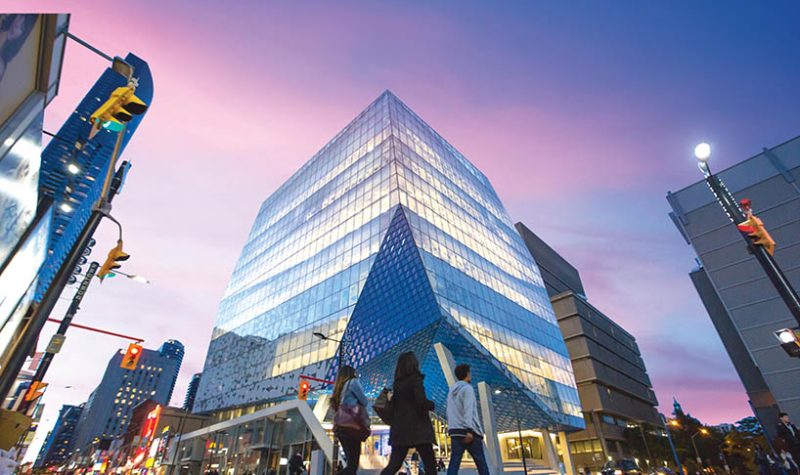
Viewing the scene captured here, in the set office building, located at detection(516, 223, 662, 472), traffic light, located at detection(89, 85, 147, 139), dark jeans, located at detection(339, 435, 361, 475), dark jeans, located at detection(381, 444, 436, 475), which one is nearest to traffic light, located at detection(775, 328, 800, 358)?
dark jeans, located at detection(381, 444, 436, 475)

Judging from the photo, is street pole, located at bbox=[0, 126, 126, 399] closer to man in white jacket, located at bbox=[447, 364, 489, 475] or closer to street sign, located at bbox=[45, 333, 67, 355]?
man in white jacket, located at bbox=[447, 364, 489, 475]

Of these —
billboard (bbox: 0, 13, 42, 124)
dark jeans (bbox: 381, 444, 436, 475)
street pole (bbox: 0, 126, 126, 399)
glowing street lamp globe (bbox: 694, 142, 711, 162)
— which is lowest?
dark jeans (bbox: 381, 444, 436, 475)

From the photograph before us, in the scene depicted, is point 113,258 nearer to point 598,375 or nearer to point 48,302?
point 48,302

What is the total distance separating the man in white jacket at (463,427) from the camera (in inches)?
199

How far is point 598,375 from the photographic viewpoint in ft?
200

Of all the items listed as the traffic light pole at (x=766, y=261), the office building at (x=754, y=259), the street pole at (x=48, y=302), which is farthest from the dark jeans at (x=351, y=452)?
the office building at (x=754, y=259)

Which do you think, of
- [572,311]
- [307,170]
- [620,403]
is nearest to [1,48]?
[307,170]

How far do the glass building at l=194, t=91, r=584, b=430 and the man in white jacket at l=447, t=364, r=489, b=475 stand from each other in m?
19.0

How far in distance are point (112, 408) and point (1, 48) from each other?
25260cm

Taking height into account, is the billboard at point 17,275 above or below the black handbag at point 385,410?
above

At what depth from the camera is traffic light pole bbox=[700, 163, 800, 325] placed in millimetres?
7292

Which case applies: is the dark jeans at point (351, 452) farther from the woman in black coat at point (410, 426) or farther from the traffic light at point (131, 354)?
the traffic light at point (131, 354)

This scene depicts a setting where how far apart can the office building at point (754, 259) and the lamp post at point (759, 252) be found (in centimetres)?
3049

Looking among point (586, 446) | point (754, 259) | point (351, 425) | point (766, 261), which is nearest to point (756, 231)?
point (766, 261)
